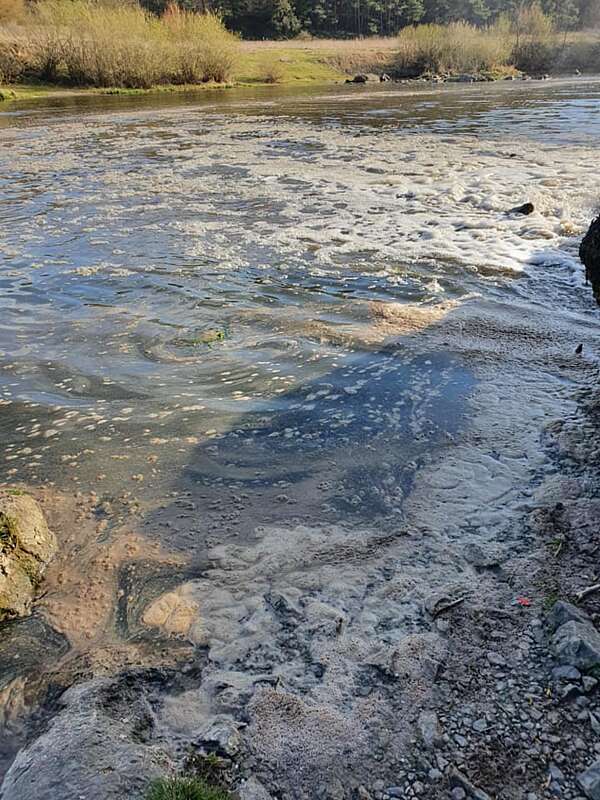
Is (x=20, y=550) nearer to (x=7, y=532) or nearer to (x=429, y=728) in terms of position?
(x=7, y=532)

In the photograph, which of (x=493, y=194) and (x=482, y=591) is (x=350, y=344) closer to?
(x=482, y=591)

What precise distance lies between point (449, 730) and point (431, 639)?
0.39 metres

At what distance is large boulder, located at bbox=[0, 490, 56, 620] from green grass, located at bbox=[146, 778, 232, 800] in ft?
3.75

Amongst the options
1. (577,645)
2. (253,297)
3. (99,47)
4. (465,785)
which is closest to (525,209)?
(253,297)

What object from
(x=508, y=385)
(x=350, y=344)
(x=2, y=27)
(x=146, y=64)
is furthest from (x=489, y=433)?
(x=2, y=27)

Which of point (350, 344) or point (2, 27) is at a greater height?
point (2, 27)

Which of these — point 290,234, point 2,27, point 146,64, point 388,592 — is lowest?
point 388,592

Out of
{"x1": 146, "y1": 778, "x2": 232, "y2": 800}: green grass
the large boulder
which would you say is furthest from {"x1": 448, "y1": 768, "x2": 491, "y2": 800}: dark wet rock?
the large boulder

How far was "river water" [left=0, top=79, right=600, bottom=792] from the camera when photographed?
9.21 ft

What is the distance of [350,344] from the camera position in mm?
5090

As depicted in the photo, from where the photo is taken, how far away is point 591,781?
1.71 m

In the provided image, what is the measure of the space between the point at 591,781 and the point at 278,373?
3368 millimetres

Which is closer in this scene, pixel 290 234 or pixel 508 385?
pixel 508 385

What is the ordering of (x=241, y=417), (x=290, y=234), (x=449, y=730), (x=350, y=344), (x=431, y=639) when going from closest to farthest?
(x=449, y=730)
(x=431, y=639)
(x=241, y=417)
(x=350, y=344)
(x=290, y=234)
